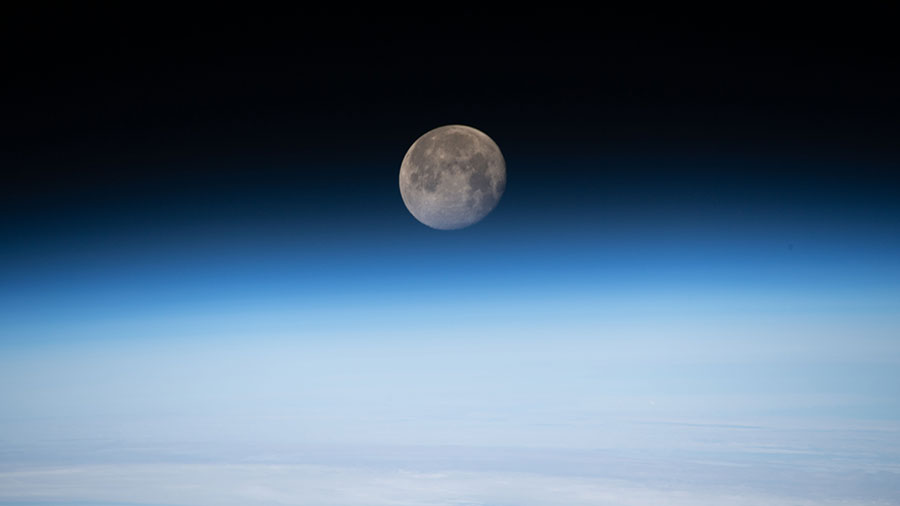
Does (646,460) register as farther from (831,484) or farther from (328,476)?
(328,476)

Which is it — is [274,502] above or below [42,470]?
below

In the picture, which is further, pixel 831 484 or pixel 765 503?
pixel 831 484

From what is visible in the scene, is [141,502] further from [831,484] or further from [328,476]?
[831,484]

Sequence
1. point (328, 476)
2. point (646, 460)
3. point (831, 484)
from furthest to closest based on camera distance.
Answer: point (646, 460)
point (328, 476)
point (831, 484)

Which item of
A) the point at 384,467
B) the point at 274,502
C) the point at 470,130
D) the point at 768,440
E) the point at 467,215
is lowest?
the point at 467,215

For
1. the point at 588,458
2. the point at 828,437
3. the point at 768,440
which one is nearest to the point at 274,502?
the point at 588,458

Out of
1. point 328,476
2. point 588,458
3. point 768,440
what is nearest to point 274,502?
point 328,476

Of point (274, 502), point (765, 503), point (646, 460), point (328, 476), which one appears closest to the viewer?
point (765, 503)
